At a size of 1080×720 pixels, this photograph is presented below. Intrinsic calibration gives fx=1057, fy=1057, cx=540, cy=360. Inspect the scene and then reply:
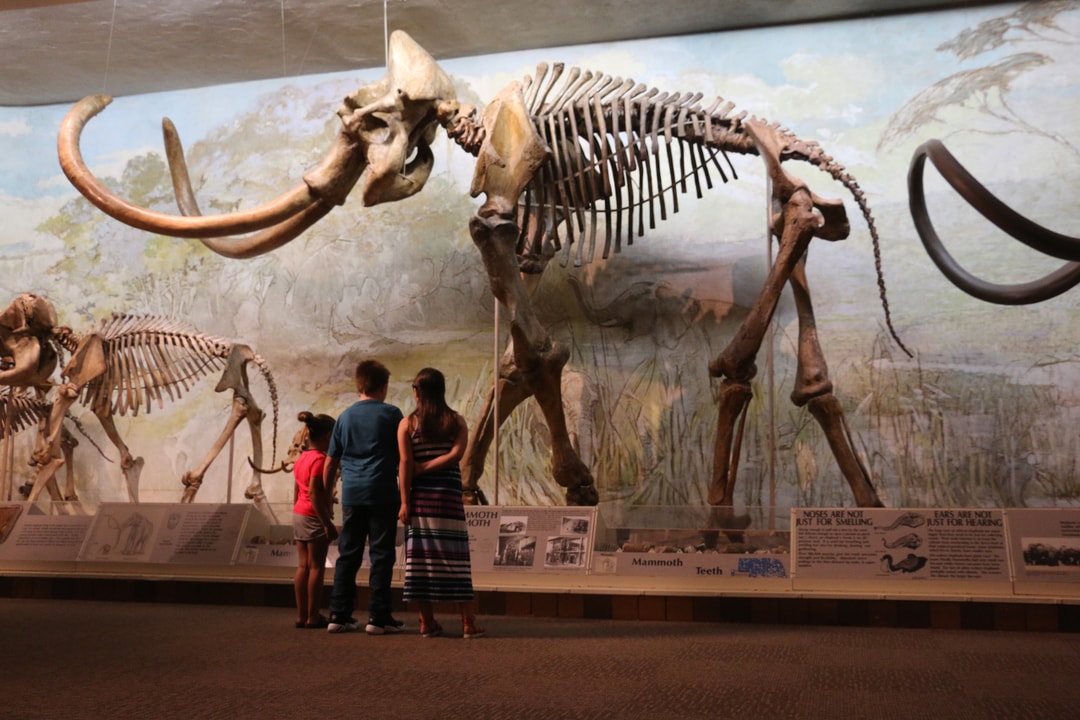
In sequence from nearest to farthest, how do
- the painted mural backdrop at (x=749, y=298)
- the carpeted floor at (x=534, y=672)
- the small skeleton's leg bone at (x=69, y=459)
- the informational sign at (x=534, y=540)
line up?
the carpeted floor at (x=534, y=672), the informational sign at (x=534, y=540), the painted mural backdrop at (x=749, y=298), the small skeleton's leg bone at (x=69, y=459)

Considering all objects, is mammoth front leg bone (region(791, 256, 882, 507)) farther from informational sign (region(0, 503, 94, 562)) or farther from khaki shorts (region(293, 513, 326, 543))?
informational sign (region(0, 503, 94, 562))

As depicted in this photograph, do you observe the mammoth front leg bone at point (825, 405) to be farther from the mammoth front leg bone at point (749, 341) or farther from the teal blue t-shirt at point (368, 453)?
the teal blue t-shirt at point (368, 453)

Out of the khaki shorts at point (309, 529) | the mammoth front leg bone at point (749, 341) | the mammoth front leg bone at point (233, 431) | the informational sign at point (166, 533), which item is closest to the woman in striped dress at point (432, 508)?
the khaki shorts at point (309, 529)

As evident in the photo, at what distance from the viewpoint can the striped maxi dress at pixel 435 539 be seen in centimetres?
452

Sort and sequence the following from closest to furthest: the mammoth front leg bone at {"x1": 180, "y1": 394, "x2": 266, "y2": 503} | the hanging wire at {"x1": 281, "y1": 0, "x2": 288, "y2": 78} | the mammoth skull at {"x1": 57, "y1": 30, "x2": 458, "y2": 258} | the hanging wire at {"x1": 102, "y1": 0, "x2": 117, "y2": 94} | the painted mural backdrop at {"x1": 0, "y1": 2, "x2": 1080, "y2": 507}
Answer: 1. the mammoth skull at {"x1": 57, "y1": 30, "x2": 458, "y2": 258}
2. the painted mural backdrop at {"x1": 0, "y1": 2, "x2": 1080, "y2": 507}
3. the mammoth front leg bone at {"x1": 180, "y1": 394, "x2": 266, "y2": 503}
4. the hanging wire at {"x1": 281, "y1": 0, "x2": 288, "y2": 78}
5. the hanging wire at {"x1": 102, "y1": 0, "x2": 117, "y2": 94}

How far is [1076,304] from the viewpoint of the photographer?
8430mm

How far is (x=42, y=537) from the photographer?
263 inches

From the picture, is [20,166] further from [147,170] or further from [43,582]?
[43,582]

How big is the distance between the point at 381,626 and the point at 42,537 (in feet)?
10.4

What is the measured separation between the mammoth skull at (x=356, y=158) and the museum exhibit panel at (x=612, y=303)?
0.02m

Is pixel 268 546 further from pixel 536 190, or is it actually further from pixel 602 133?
pixel 602 133

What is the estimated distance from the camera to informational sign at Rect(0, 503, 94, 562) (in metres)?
6.58

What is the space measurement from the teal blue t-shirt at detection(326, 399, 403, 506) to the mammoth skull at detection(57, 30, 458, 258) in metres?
2.26


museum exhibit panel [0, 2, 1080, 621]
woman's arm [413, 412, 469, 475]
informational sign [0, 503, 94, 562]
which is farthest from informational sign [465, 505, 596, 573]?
informational sign [0, 503, 94, 562]
